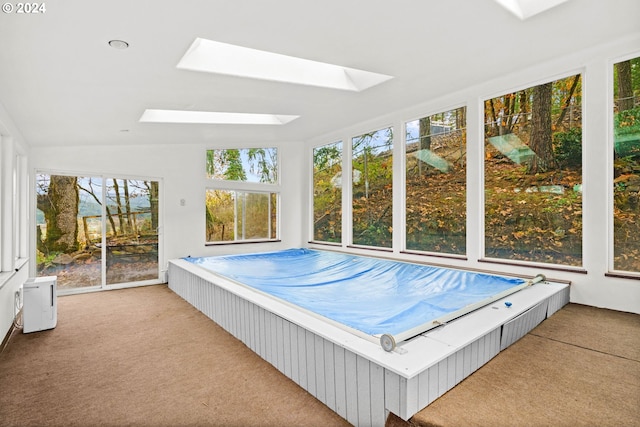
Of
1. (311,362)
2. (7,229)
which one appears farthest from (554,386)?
(7,229)

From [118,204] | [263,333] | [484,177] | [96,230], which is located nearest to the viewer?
[263,333]

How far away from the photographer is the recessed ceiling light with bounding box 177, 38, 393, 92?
109 inches

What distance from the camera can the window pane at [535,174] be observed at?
11.3ft

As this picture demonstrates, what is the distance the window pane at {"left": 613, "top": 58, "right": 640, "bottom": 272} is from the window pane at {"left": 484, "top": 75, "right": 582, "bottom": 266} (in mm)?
294

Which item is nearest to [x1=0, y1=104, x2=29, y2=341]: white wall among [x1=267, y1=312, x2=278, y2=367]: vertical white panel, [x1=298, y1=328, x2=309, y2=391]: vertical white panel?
[x1=267, y1=312, x2=278, y2=367]: vertical white panel

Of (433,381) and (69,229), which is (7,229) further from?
(433,381)

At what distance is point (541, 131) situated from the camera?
12.2 ft

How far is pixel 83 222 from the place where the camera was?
5.00m

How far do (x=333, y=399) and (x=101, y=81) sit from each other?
9.84ft

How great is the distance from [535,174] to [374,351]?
3.18 m

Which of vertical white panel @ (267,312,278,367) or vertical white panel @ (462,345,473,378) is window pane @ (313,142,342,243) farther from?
vertical white panel @ (462,345,473,378)

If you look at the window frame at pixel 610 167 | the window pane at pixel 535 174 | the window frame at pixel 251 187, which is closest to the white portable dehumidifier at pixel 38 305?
the window frame at pixel 251 187

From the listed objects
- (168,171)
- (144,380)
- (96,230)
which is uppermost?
(168,171)

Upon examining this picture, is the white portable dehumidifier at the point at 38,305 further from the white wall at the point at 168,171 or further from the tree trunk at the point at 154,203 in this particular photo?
the tree trunk at the point at 154,203
